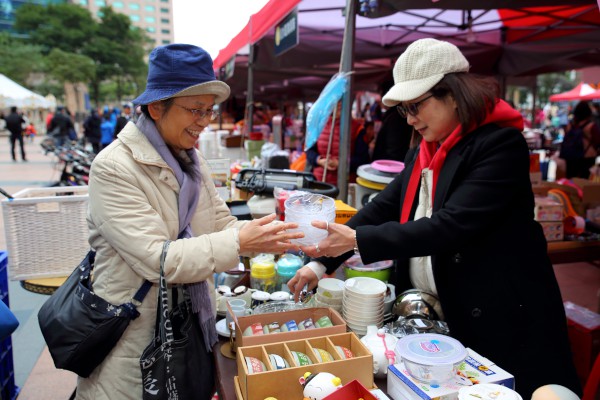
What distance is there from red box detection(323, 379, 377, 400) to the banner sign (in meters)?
2.95

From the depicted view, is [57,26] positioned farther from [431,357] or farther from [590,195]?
[431,357]

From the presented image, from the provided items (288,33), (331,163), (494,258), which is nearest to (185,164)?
(494,258)

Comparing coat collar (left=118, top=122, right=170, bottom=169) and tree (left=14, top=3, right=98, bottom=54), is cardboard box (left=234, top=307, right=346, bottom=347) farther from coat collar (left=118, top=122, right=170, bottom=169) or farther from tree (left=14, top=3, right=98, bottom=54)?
tree (left=14, top=3, right=98, bottom=54)

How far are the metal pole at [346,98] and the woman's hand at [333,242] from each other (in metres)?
1.76

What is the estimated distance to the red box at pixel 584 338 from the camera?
10.2ft

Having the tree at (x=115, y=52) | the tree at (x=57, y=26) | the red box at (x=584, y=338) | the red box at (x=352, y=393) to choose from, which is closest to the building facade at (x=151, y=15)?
the tree at (x=115, y=52)

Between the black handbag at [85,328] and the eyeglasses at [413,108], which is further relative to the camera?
the eyeglasses at [413,108]

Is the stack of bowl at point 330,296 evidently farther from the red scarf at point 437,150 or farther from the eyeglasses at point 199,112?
the eyeglasses at point 199,112

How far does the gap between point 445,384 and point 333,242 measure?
72 centimetres

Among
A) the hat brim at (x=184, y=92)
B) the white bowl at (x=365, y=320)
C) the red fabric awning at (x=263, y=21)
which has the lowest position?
the white bowl at (x=365, y=320)

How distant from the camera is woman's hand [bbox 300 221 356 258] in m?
1.80

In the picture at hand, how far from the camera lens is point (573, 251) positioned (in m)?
3.63

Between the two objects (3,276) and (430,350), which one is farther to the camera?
(3,276)

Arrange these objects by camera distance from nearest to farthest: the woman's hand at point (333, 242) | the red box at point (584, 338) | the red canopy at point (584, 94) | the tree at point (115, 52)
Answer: the woman's hand at point (333, 242) < the red box at point (584, 338) < the red canopy at point (584, 94) < the tree at point (115, 52)
